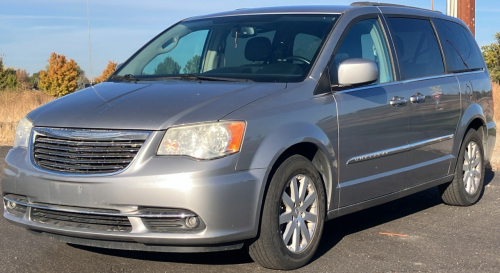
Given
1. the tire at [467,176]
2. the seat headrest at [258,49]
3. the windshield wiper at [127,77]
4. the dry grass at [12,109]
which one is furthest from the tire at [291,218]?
the dry grass at [12,109]

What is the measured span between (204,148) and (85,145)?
74 cm

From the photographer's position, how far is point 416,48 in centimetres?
617

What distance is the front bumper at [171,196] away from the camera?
3977 millimetres

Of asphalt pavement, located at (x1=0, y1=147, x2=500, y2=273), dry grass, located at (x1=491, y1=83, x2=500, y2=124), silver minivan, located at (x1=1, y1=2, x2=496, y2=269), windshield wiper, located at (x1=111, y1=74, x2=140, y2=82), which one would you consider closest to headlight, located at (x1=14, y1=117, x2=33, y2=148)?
silver minivan, located at (x1=1, y1=2, x2=496, y2=269)

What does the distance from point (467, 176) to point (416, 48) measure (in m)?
1.49

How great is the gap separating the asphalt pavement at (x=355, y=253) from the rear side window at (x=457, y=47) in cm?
151

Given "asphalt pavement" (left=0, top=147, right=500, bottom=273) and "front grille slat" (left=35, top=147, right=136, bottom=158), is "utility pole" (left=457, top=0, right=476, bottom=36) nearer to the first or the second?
"asphalt pavement" (left=0, top=147, right=500, bottom=273)

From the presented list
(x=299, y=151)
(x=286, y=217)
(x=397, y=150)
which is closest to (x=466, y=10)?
(x=397, y=150)

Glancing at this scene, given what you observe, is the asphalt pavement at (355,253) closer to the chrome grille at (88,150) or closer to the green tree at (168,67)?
the chrome grille at (88,150)

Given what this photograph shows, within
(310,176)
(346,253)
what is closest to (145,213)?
(310,176)

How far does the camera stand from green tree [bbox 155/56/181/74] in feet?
18.1

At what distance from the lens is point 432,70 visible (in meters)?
6.29

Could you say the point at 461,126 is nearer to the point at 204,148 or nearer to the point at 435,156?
the point at 435,156

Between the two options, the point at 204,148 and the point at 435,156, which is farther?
the point at 435,156
